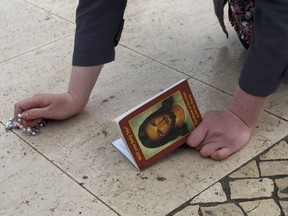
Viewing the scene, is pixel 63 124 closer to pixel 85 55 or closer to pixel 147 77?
pixel 85 55

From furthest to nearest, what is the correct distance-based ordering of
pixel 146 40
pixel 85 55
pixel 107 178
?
pixel 146 40, pixel 85 55, pixel 107 178

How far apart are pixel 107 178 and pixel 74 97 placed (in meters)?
0.37

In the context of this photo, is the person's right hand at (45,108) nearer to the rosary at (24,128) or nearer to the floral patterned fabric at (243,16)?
the rosary at (24,128)

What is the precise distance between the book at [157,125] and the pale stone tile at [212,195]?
0.62 ft

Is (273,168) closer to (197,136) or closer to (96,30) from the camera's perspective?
(197,136)

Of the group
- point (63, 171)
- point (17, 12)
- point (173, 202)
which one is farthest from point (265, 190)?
point (17, 12)

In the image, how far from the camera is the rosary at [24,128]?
6.16 ft

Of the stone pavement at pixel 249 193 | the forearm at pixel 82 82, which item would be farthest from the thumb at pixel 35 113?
the stone pavement at pixel 249 193

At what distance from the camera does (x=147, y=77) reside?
85.0 inches

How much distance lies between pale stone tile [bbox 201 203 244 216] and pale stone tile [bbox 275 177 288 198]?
13 cm

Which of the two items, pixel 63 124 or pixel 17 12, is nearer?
pixel 63 124

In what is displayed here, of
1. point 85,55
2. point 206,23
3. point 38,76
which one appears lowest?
point 206,23

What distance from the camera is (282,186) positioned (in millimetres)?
1561

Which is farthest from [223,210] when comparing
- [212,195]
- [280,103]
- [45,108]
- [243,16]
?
[243,16]
